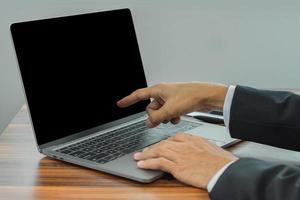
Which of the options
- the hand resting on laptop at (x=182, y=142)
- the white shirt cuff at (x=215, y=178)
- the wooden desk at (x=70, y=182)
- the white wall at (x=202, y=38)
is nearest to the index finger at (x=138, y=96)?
the hand resting on laptop at (x=182, y=142)

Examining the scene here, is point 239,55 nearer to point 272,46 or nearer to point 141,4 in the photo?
point 272,46

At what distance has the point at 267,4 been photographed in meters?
1.79

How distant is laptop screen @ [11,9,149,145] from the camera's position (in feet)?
3.55

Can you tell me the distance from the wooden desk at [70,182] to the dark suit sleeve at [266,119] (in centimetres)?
3

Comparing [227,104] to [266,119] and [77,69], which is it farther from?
[77,69]

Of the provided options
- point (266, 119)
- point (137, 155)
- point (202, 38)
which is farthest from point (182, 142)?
point (202, 38)

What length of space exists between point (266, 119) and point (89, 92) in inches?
15.6

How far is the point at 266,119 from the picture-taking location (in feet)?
3.59

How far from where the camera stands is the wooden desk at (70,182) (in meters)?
0.89

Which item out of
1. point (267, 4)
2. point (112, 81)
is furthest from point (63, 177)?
point (267, 4)

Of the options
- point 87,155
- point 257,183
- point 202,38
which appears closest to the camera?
point 257,183

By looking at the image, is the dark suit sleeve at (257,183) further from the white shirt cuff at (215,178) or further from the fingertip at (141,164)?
the fingertip at (141,164)

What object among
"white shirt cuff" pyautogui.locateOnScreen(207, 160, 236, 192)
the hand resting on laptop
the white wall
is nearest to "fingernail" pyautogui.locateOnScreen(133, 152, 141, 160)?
the hand resting on laptop

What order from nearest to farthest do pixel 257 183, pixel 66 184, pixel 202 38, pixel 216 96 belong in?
1. pixel 257 183
2. pixel 66 184
3. pixel 216 96
4. pixel 202 38
